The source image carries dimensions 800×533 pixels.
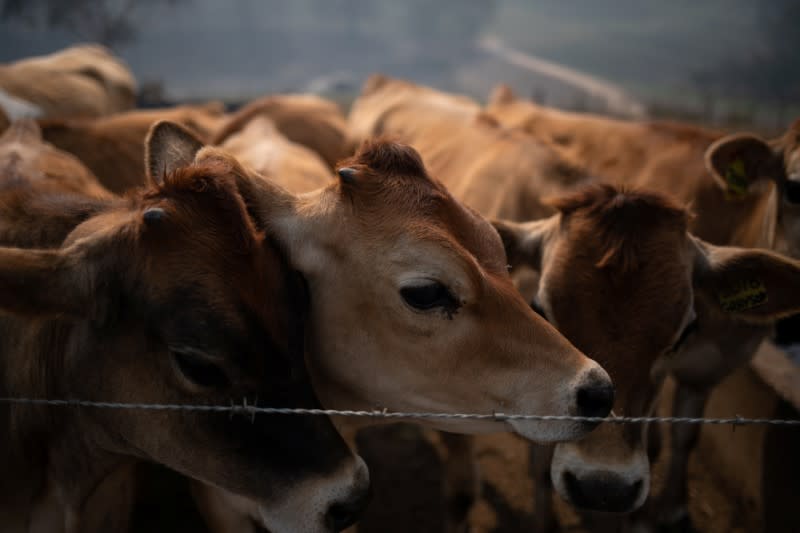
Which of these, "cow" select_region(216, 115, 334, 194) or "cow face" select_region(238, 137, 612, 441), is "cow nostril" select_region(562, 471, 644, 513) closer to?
"cow face" select_region(238, 137, 612, 441)

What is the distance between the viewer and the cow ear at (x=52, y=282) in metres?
1.46

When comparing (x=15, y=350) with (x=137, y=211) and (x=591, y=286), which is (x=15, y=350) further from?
(x=591, y=286)

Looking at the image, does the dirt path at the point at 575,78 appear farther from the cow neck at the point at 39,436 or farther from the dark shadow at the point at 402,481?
the cow neck at the point at 39,436

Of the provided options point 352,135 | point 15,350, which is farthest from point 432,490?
point 352,135

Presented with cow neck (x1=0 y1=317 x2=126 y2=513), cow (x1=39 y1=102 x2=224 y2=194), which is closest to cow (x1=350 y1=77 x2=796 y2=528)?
cow neck (x1=0 y1=317 x2=126 y2=513)

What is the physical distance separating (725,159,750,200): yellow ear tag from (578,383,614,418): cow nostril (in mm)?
2341

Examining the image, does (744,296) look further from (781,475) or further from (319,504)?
(319,504)

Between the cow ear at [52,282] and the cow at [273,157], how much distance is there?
57.9 inches

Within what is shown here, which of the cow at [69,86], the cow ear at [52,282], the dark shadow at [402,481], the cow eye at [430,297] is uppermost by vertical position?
the cow ear at [52,282]

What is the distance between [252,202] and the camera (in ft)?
6.40

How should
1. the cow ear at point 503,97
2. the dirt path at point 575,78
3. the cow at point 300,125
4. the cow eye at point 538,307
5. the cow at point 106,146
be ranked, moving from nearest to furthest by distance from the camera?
the cow eye at point 538,307 < the cow at point 106,146 < the cow at point 300,125 < the cow ear at point 503,97 < the dirt path at point 575,78

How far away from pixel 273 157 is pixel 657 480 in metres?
3.15

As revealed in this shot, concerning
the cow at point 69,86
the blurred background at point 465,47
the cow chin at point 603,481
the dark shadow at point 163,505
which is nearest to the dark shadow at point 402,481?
the dark shadow at point 163,505

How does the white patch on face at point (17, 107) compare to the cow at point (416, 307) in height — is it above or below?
below
